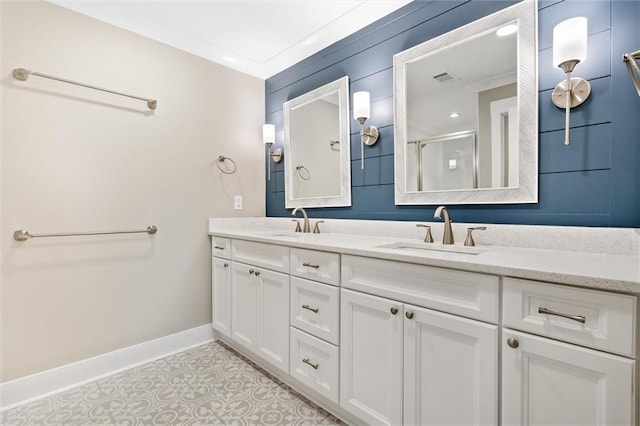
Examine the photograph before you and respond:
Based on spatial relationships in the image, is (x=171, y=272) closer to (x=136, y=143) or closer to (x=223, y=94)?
(x=136, y=143)

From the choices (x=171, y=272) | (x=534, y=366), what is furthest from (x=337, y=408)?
(x=171, y=272)

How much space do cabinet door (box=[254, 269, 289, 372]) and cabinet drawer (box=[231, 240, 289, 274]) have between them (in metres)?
0.05

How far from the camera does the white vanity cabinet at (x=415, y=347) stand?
1021 millimetres

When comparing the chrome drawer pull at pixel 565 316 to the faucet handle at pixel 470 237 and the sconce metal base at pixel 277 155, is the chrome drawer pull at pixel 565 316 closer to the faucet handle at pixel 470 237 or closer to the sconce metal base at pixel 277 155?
the faucet handle at pixel 470 237

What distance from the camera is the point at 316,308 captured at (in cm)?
157

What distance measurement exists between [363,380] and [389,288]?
45 centimetres

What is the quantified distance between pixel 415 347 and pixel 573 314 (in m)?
0.53

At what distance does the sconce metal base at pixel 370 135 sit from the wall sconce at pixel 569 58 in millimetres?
934

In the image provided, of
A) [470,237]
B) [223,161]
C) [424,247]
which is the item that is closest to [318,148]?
[223,161]

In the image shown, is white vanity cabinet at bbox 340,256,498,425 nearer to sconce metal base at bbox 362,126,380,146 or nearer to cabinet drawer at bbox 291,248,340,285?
cabinet drawer at bbox 291,248,340,285

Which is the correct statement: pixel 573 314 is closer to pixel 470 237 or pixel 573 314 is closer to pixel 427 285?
pixel 427 285

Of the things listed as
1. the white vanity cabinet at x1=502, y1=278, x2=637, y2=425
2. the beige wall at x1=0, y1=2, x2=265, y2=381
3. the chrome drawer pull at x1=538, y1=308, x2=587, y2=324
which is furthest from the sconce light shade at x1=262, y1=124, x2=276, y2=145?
the chrome drawer pull at x1=538, y1=308, x2=587, y2=324

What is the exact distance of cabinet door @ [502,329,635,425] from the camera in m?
0.80

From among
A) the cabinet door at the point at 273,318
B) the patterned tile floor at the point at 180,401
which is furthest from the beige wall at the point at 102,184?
the cabinet door at the point at 273,318
